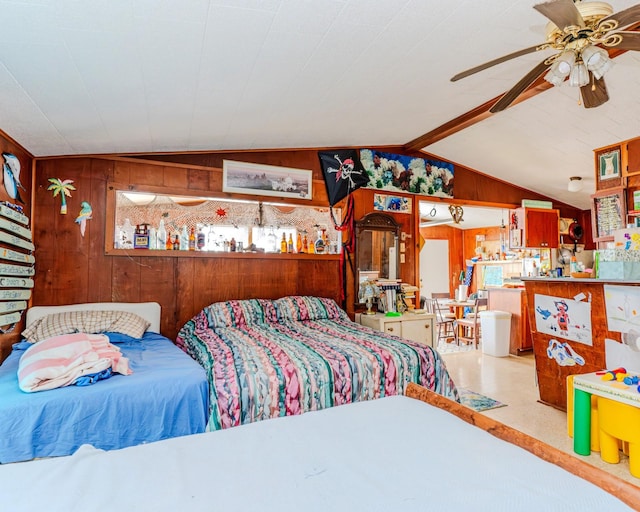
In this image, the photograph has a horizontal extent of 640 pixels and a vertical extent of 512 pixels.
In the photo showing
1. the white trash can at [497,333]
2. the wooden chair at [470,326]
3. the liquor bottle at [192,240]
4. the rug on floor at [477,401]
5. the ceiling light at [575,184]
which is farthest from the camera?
the wooden chair at [470,326]

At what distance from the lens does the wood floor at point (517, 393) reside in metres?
2.65

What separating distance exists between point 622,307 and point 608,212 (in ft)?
6.66

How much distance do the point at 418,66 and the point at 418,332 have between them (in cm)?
276

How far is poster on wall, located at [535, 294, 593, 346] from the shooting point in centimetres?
292

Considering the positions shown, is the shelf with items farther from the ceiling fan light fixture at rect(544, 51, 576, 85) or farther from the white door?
the white door

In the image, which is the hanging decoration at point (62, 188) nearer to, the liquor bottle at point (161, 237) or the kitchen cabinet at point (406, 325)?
the liquor bottle at point (161, 237)

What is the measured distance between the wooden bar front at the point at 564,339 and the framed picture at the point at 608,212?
153 cm

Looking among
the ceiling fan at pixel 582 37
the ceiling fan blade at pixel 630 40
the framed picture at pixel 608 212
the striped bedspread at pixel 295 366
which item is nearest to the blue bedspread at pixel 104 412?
the striped bedspread at pixel 295 366

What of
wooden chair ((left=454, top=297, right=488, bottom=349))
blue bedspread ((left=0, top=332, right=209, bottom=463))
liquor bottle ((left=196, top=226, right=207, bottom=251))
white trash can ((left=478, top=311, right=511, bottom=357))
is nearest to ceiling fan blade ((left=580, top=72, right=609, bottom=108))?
blue bedspread ((left=0, top=332, right=209, bottom=463))

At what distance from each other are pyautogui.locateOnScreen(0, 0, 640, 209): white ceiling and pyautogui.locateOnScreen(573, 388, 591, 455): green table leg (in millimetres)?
2364

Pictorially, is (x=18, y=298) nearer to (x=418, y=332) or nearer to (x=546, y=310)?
(x=418, y=332)

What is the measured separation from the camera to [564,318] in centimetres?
309

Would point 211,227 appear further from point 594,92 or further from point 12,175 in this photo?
point 594,92

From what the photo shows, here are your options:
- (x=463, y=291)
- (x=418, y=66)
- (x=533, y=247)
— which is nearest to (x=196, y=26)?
(x=418, y=66)
